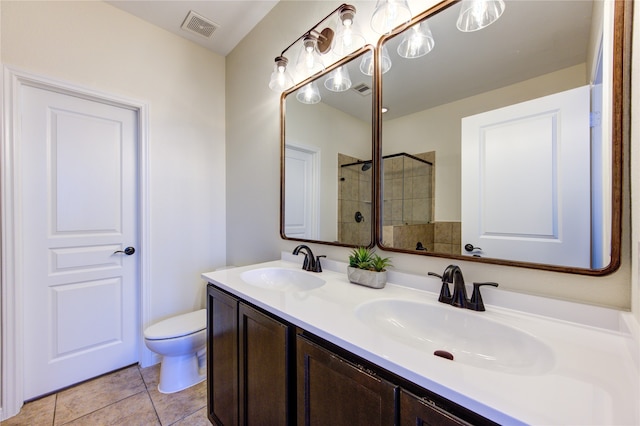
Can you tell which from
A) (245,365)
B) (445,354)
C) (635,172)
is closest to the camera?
(635,172)

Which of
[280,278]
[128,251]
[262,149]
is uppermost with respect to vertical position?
[262,149]

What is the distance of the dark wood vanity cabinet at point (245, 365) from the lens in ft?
3.01

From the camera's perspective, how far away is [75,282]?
1.82 meters

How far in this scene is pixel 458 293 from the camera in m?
0.91

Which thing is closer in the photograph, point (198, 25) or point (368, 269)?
point (368, 269)

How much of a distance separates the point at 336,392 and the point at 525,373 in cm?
51

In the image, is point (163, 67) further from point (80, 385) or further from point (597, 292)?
point (597, 292)

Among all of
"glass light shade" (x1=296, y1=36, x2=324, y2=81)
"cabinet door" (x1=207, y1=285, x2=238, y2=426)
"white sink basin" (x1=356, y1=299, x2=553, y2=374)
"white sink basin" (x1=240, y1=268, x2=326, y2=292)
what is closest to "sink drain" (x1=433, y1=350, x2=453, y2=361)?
"white sink basin" (x1=356, y1=299, x2=553, y2=374)

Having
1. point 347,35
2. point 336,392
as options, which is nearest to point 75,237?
point 336,392

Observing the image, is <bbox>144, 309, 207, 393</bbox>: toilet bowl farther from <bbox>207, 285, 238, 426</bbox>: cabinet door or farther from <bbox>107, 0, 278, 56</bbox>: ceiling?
<bbox>107, 0, 278, 56</bbox>: ceiling

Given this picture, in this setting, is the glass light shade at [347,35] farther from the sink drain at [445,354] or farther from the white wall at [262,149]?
the sink drain at [445,354]

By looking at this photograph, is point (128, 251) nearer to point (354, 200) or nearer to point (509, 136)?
point (354, 200)

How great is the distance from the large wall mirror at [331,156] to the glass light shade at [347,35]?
53 mm

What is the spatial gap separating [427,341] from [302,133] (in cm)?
140
